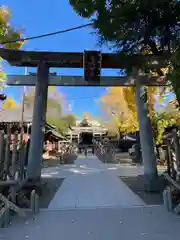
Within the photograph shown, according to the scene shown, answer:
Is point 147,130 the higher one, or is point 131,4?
point 131,4

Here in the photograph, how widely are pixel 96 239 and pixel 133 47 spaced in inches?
175

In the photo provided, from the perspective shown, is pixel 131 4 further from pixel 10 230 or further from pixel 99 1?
pixel 10 230

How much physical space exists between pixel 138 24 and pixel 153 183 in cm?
460

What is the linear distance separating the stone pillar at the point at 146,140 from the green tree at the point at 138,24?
2416 millimetres

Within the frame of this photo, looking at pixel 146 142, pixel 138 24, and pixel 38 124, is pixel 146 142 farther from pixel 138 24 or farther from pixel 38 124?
pixel 138 24

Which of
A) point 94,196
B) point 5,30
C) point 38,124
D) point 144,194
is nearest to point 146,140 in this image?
point 144,194

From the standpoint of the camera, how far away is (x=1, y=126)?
21.0 metres

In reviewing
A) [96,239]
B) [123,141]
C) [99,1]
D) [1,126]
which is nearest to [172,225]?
[96,239]

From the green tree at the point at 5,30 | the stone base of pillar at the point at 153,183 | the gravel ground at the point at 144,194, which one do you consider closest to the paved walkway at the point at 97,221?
the gravel ground at the point at 144,194

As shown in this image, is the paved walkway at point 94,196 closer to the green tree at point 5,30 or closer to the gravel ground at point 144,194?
the gravel ground at point 144,194

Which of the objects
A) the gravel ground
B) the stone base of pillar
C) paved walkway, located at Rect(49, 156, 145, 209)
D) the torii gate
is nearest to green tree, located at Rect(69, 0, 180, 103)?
the torii gate

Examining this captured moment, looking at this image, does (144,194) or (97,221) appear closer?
(97,221)

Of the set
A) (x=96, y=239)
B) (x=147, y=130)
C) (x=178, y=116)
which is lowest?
(x=96, y=239)

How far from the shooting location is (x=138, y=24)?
6039 millimetres
